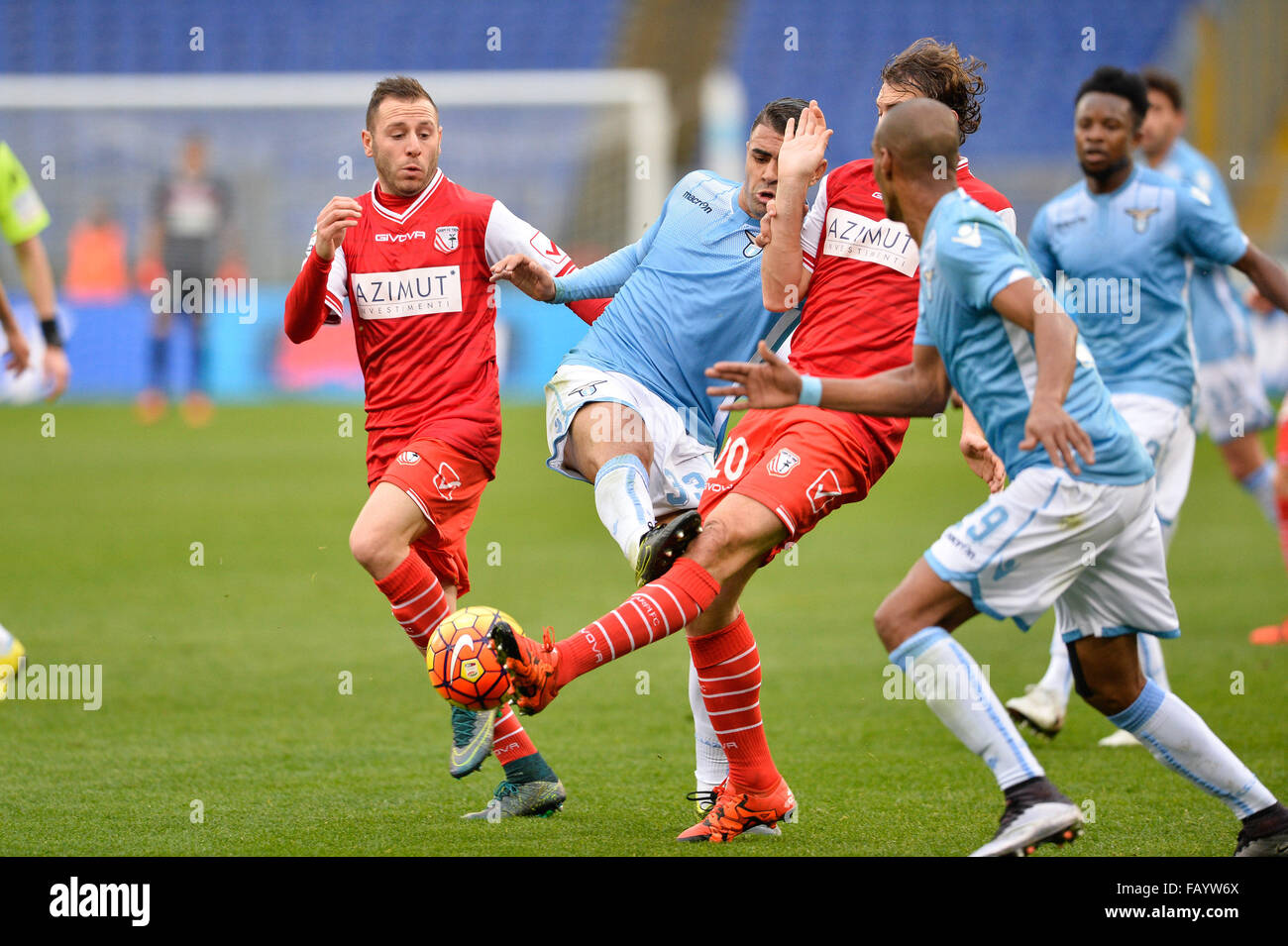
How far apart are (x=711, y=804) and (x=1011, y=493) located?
165 centimetres

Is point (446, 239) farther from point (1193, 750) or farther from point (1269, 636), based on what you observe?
point (1269, 636)

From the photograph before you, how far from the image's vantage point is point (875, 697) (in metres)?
6.86

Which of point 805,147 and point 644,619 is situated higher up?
point 805,147

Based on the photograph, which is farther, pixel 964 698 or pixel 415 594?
pixel 415 594

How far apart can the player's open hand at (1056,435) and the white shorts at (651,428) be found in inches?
58.3

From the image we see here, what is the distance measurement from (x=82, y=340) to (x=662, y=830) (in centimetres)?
1763

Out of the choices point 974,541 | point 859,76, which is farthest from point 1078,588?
point 859,76

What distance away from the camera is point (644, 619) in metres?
4.22

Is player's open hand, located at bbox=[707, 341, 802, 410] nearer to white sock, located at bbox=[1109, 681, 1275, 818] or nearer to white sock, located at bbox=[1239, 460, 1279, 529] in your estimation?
white sock, located at bbox=[1109, 681, 1275, 818]

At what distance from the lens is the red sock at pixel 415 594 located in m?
5.09

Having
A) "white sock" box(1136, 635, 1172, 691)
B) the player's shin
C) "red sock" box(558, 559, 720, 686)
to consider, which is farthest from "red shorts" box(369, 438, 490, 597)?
"white sock" box(1136, 635, 1172, 691)

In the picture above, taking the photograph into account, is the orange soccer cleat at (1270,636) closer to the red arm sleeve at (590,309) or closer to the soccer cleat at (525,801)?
the red arm sleeve at (590,309)
